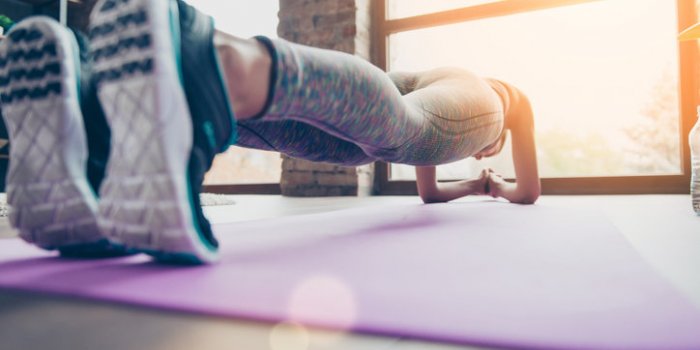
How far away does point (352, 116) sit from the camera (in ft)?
2.24

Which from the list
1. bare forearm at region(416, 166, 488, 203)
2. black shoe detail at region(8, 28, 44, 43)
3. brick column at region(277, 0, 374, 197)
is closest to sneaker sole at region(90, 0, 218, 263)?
black shoe detail at region(8, 28, 44, 43)

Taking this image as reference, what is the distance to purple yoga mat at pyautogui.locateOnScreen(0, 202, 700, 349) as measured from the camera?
0.37 m

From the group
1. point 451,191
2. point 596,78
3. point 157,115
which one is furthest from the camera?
point 596,78

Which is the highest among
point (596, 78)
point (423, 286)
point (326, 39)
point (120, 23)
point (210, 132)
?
point (326, 39)

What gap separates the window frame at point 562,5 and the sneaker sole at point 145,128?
246cm

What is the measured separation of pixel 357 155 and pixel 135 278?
502 millimetres

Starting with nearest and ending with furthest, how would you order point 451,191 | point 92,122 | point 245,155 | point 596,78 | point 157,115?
point 157,115, point 92,122, point 451,191, point 596,78, point 245,155

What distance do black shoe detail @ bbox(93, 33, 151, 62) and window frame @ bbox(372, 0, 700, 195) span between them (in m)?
2.48

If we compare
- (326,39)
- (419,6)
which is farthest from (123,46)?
(419,6)

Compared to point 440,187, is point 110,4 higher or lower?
higher

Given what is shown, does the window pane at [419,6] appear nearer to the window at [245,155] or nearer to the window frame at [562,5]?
the window frame at [562,5]

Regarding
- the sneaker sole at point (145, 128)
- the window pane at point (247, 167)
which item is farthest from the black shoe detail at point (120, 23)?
the window pane at point (247, 167)

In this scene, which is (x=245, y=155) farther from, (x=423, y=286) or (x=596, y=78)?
(x=423, y=286)

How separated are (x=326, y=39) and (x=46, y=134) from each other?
2.56 metres
